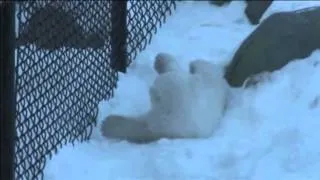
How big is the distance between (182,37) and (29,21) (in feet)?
6.22

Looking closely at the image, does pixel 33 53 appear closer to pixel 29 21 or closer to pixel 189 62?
pixel 29 21

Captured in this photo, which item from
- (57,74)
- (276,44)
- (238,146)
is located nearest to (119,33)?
(276,44)

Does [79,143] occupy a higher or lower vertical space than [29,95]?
lower

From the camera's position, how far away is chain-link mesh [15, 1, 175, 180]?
4145mm

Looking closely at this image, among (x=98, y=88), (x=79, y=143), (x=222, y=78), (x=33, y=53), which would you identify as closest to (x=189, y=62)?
(x=222, y=78)

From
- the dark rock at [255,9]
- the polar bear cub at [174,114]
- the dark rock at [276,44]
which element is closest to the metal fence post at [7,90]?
the polar bear cub at [174,114]

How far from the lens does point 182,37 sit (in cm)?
608

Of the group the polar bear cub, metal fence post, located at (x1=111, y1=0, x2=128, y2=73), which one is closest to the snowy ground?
the polar bear cub

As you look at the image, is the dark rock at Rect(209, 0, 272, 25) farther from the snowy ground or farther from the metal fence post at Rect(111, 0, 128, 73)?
the snowy ground

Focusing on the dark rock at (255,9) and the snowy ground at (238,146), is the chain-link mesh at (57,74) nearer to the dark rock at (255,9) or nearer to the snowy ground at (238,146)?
the snowy ground at (238,146)

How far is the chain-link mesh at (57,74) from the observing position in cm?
414

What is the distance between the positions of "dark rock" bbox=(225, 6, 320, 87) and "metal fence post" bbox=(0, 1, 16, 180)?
5.63 feet

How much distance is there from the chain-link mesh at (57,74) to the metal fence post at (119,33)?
0.22 feet

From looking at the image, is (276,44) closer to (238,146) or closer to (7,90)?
(238,146)
